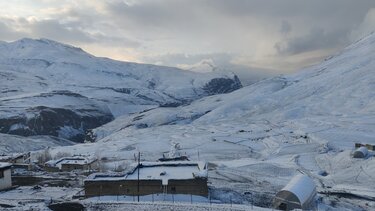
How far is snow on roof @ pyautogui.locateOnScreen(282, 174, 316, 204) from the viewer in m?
46.0

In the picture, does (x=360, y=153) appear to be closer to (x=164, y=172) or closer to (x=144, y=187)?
(x=164, y=172)

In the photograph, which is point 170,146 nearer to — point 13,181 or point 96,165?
point 96,165

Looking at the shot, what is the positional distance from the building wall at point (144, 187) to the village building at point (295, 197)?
292 inches

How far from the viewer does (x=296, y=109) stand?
17862 centimetres

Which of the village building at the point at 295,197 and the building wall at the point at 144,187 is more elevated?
the building wall at the point at 144,187

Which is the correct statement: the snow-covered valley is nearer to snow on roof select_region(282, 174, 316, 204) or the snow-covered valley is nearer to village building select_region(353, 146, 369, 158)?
village building select_region(353, 146, 369, 158)

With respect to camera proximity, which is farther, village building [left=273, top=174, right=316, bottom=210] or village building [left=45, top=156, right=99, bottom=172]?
village building [left=45, top=156, right=99, bottom=172]

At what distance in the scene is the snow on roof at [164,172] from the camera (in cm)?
4784

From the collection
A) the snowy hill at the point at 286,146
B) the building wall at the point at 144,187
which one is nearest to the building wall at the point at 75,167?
the snowy hill at the point at 286,146

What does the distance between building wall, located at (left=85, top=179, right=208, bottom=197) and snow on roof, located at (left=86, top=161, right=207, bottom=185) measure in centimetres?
49

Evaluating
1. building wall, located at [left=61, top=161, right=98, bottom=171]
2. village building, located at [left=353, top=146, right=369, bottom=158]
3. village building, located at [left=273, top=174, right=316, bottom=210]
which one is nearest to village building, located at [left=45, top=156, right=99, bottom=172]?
building wall, located at [left=61, top=161, right=98, bottom=171]

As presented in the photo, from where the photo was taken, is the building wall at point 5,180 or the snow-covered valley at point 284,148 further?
the snow-covered valley at point 284,148

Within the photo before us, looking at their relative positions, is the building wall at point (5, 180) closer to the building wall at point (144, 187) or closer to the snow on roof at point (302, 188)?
the building wall at point (144, 187)

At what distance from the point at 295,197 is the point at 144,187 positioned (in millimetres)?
14867
